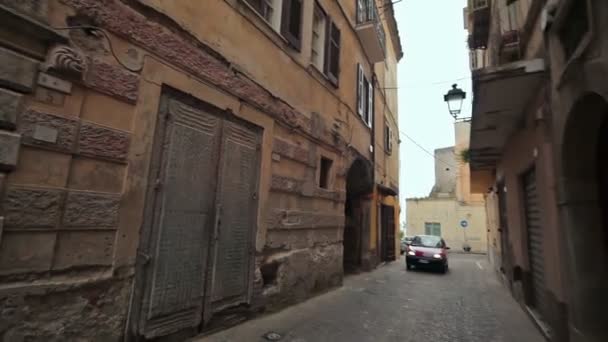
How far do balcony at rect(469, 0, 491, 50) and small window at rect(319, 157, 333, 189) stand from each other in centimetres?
569

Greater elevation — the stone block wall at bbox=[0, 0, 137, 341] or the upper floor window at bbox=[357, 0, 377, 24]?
the upper floor window at bbox=[357, 0, 377, 24]

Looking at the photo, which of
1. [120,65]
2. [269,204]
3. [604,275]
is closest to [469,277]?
[604,275]

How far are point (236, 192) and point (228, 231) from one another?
0.56m

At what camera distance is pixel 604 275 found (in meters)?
3.42

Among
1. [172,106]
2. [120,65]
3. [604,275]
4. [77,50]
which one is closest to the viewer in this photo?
[77,50]

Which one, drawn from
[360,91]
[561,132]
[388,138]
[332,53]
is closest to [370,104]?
[360,91]

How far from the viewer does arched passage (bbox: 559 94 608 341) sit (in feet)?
11.1

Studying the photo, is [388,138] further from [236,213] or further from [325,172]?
[236,213]

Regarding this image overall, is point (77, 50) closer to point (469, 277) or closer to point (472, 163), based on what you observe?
point (472, 163)

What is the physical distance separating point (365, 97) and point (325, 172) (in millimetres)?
4272

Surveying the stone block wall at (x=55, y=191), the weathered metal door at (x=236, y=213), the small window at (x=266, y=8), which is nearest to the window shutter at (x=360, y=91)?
the small window at (x=266, y=8)

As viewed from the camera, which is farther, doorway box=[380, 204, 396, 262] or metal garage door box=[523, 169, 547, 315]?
doorway box=[380, 204, 396, 262]

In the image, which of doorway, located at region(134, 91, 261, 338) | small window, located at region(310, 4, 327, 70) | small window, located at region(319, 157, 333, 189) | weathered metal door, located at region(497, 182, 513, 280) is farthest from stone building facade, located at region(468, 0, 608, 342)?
doorway, located at region(134, 91, 261, 338)

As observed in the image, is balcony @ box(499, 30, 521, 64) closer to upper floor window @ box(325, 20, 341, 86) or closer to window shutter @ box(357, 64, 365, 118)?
upper floor window @ box(325, 20, 341, 86)
